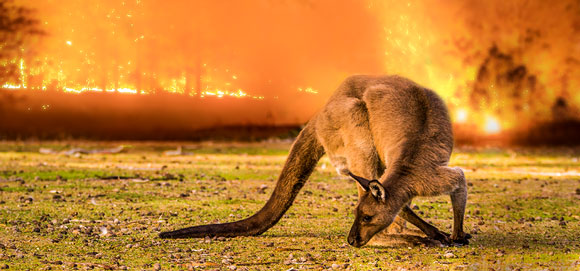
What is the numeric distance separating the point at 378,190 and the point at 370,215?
0.35m

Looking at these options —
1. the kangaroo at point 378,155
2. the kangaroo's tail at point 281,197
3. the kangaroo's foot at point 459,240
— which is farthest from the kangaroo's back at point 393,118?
the kangaroo's foot at point 459,240

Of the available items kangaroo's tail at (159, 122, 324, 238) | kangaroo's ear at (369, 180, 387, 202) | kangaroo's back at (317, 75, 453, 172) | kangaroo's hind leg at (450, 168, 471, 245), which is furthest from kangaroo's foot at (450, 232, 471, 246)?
kangaroo's tail at (159, 122, 324, 238)

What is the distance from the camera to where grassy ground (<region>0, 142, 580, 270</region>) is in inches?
310

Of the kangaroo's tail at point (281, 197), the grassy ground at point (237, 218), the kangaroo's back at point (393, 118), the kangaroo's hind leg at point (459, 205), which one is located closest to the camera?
the grassy ground at point (237, 218)

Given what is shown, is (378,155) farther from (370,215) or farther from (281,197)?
(281,197)

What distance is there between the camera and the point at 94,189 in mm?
15414

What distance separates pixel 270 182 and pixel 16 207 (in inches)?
265

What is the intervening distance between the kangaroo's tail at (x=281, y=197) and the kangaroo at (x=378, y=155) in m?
0.01

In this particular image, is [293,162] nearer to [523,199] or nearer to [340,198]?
[340,198]

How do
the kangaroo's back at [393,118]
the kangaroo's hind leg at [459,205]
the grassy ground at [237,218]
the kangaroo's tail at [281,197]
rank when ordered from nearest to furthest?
the grassy ground at [237,218]
the kangaroo's hind leg at [459,205]
the kangaroo's back at [393,118]
the kangaroo's tail at [281,197]

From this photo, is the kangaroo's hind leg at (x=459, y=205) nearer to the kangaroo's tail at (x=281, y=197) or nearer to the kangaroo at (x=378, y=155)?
the kangaroo at (x=378, y=155)

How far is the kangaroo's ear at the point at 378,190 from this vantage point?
25.8ft

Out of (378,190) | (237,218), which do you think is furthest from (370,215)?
(237,218)

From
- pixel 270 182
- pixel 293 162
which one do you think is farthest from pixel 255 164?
pixel 293 162
